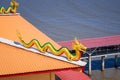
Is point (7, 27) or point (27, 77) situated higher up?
point (7, 27)

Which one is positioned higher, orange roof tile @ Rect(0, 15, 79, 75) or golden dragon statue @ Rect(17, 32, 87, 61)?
golden dragon statue @ Rect(17, 32, 87, 61)

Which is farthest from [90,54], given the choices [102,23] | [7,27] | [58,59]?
[102,23]

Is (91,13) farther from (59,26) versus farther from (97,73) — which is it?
(97,73)

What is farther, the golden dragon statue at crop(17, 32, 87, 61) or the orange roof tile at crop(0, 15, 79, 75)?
the golden dragon statue at crop(17, 32, 87, 61)

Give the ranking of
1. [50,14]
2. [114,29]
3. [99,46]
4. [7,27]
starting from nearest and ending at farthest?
[7,27] → [99,46] → [114,29] → [50,14]

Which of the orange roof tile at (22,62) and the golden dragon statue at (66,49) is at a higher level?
the golden dragon statue at (66,49)

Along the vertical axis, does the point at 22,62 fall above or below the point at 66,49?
below

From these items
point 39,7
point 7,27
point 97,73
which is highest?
point 39,7

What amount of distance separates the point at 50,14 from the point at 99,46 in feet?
225

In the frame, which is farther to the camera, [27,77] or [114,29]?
[114,29]

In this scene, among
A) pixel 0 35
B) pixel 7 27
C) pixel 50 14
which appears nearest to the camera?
pixel 0 35

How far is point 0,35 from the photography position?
2238 cm

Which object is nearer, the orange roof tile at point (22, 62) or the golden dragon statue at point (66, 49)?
the orange roof tile at point (22, 62)

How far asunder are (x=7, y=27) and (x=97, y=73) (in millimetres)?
23421
